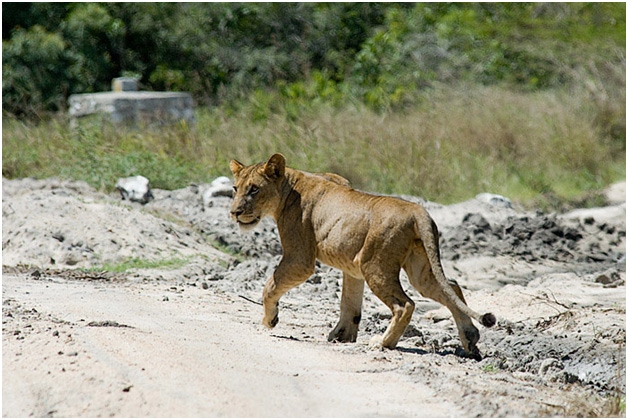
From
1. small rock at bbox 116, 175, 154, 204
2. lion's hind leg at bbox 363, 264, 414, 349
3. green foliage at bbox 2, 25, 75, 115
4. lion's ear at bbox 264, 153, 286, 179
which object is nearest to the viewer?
lion's hind leg at bbox 363, 264, 414, 349

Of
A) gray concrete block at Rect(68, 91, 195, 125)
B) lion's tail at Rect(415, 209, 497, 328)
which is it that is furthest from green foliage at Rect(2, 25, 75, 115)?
lion's tail at Rect(415, 209, 497, 328)

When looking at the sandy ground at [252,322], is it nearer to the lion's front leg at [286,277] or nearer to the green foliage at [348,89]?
the lion's front leg at [286,277]

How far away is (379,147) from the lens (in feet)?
57.4

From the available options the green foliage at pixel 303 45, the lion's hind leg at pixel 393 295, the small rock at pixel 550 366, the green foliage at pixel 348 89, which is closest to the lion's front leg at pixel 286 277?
the lion's hind leg at pixel 393 295

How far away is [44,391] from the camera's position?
568cm

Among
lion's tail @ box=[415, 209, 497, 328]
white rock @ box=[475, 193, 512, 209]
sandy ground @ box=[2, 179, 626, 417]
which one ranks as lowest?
white rock @ box=[475, 193, 512, 209]

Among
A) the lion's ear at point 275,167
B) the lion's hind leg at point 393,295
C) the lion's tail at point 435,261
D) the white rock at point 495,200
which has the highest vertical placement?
the lion's ear at point 275,167

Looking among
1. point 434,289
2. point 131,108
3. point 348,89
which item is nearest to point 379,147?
point 131,108

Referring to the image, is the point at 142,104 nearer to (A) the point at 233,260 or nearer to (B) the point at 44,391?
(A) the point at 233,260

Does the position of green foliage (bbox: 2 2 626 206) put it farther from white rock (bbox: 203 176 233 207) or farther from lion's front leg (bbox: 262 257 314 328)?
lion's front leg (bbox: 262 257 314 328)

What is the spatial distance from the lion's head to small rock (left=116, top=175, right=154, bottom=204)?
654 cm

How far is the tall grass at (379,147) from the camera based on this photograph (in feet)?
52.6

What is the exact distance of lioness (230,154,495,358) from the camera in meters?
7.20

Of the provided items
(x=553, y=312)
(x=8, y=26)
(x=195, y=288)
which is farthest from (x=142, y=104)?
(x=553, y=312)
